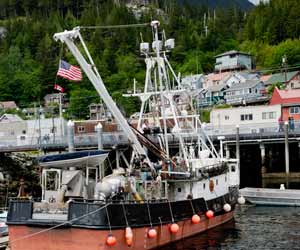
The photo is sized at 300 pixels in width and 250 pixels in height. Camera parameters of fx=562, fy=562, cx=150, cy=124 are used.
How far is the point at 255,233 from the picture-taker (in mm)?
26188

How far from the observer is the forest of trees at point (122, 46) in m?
109

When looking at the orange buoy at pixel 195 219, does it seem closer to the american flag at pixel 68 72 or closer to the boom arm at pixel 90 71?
the boom arm at pixel 90 71

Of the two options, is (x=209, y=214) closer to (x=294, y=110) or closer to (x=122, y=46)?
(x=294, y=110)

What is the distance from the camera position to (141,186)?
23844mm

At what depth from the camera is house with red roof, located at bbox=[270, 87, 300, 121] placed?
2436 inches

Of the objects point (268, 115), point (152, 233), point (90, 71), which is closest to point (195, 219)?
point (152, 233)

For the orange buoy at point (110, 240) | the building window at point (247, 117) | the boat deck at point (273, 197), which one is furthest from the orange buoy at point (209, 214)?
the building window at point (247, 117)

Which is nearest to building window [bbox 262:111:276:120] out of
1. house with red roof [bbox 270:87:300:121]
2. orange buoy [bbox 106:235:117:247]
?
house with red roof [bbox 270:87:300:121]

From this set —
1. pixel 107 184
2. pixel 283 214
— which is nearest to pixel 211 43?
pixel 283 214

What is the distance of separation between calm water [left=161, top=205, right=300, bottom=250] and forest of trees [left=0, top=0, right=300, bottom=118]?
60417 millimetres

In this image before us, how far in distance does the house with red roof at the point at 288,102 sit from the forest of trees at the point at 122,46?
28.7 metres

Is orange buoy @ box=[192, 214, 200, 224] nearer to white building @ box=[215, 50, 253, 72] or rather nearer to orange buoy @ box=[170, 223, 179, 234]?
orange buoy @ box=[170, 223, 179, 234]

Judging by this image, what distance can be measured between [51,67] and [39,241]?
98029 millimetres

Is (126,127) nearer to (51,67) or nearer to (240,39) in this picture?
(51,67)
